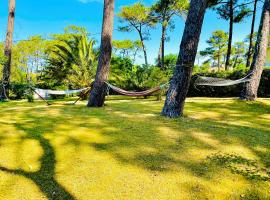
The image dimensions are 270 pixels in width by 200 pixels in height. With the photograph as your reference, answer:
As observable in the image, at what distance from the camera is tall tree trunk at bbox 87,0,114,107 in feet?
26.3

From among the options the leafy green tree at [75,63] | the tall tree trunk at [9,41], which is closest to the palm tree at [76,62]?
the leafy green tree at [75,63]

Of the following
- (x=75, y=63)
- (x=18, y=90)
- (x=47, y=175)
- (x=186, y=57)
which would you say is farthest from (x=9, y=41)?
(x=47, y=175)

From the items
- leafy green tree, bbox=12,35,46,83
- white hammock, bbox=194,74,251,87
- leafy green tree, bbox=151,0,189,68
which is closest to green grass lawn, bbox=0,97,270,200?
white hammock, bbox=194,74,251,87

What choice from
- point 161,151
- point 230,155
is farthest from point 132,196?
point 230,155

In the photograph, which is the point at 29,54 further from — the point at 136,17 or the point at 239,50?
the point at 239,50

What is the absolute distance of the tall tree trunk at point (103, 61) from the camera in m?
8.02

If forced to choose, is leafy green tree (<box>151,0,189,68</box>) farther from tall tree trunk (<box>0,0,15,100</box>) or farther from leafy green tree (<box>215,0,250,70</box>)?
tall tree trunk (<box>0,0,15,100</box>)

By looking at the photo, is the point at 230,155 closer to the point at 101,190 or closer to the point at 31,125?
the point at 101,190

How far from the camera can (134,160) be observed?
11.5ft

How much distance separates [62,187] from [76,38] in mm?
13154

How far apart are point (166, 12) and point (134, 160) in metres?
21.1

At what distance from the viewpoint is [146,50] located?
25781 millimetres

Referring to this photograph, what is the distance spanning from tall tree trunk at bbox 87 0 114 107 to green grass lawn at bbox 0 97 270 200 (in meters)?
2.67

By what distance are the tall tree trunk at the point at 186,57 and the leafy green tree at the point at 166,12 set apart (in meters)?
15.7
